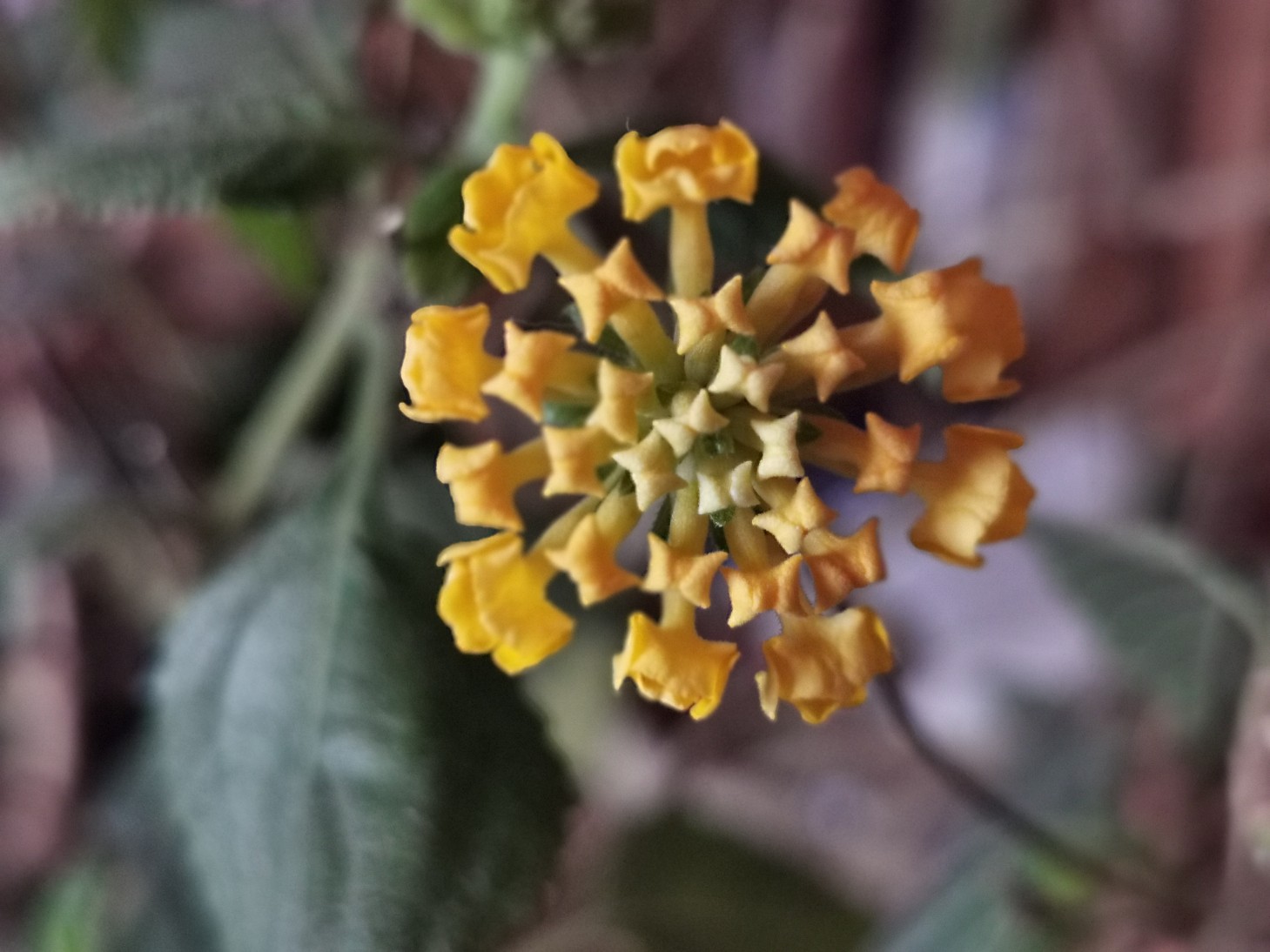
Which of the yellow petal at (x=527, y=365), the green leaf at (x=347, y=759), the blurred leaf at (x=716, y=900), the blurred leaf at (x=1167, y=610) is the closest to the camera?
the yellow petal at (x=527, y=365)

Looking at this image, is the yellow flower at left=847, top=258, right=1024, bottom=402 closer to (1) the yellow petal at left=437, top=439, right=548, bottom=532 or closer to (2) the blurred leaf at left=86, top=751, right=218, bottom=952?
(1) the yellow petal at left=437, top=439, right=548, bottom=532

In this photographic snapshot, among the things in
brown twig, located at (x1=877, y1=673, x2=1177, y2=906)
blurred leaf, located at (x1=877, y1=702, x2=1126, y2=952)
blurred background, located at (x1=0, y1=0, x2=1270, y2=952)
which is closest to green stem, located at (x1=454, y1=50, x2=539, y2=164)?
blurred background, located at (x1=0, y1=0, x2=1270, y2=952)

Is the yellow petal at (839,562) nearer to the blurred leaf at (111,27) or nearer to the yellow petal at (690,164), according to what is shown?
the yellow petal at (690,164)

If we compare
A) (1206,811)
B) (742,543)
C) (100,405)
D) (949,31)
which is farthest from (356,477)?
(949,31)

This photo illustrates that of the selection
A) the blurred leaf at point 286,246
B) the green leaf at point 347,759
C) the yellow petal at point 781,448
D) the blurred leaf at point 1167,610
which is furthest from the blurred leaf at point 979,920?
the blurred leaf at point 286,246

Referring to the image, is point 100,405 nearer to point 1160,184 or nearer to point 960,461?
point 960,461

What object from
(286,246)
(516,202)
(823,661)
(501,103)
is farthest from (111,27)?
(823,661)

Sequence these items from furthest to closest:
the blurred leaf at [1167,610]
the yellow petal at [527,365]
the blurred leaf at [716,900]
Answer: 1. the blurred leaf at [716,900]
2. the blurred leaf at [1167,610]
3. the yellow petal at [527,365]
